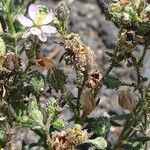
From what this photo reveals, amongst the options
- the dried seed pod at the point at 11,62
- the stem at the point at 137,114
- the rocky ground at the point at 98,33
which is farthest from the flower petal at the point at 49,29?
the rocky ground at the point at 98,33

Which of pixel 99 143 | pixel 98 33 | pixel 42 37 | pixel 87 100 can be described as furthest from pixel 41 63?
pixel 98 33

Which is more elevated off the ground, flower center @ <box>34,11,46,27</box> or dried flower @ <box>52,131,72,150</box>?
flower center @ <box>34,11,46,27</box>

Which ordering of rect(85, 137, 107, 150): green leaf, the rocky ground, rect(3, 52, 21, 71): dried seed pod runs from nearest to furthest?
1. rect(3, 52, 21, 71): dried seed pod
2. rect(85, 137, 107, 150): green leaf
3. the rocky ground

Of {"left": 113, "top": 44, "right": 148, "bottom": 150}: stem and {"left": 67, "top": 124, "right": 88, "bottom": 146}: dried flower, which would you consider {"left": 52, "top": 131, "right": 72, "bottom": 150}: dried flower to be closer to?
{"left": 67, "top": 124, "right": 88, "bottom": 146}: dried flower

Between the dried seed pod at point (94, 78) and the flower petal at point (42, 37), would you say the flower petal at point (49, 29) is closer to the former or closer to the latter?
the flower petal at point (42, 37)

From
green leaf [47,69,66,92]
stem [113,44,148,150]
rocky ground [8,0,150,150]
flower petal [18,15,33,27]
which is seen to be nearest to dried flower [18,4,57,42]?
flower petal [18,15,33,27]

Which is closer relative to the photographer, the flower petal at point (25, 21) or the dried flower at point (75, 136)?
the dried flower at point (75, 136)

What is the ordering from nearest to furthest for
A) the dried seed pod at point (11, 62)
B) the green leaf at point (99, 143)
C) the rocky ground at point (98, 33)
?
the dried seed pod at point (11, 62)
the green leaf at point (99, 143)
the rocky ground at point (98, 33)

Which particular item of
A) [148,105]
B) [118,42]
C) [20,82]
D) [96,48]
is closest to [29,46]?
[20,82]

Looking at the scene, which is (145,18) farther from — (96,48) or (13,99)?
(96,48)
